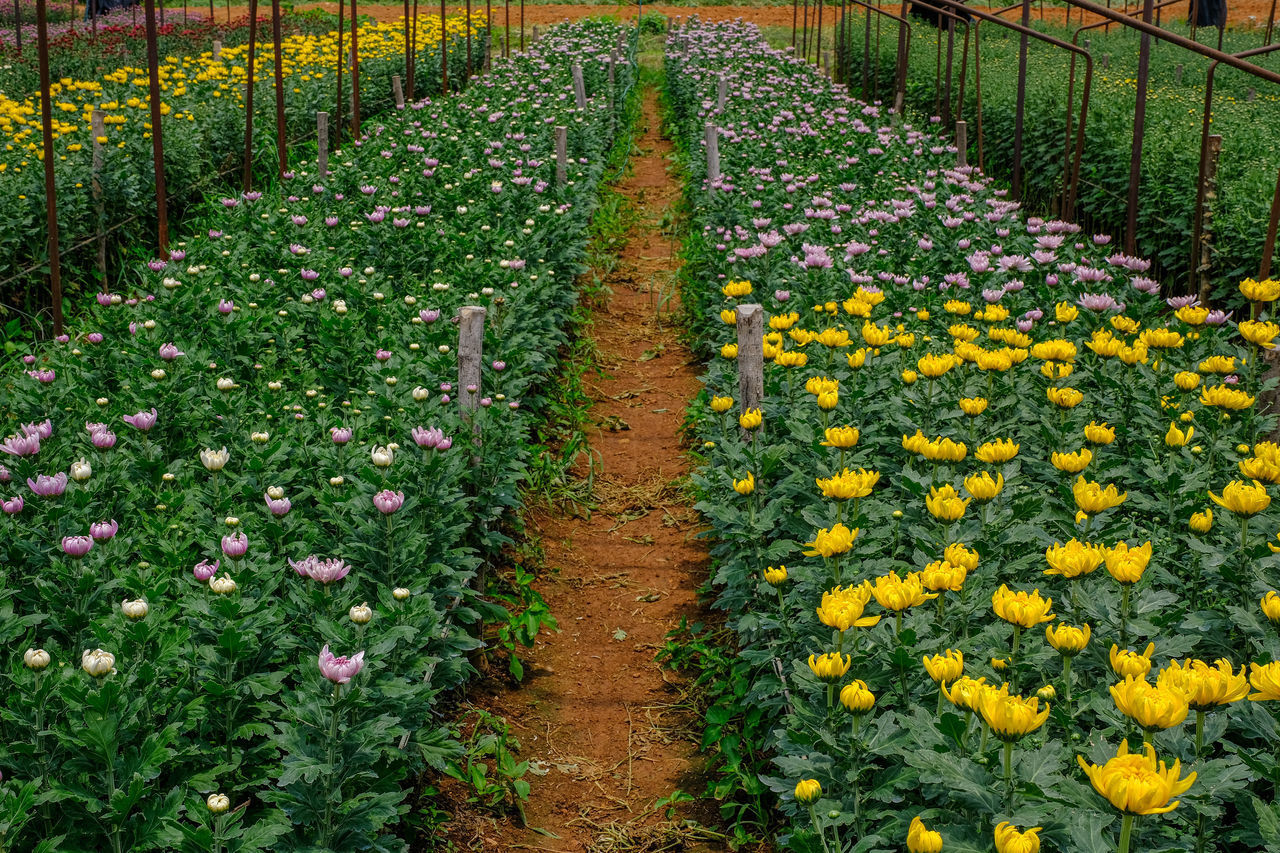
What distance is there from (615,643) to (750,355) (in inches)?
55.0

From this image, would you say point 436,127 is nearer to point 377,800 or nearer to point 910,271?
point 910,271

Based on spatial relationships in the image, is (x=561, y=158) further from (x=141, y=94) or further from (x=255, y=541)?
(x=255, y=541)

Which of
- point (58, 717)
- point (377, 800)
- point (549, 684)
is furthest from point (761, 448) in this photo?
point (58, 717)

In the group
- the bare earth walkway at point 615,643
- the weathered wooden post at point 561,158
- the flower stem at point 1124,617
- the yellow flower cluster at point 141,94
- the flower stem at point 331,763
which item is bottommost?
the bare earth walkway at point 615,643

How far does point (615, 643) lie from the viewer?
187 inches

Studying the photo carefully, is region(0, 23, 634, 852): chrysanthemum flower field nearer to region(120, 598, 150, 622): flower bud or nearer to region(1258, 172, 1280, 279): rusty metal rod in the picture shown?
region(120, 598, 150, 622): flower bud

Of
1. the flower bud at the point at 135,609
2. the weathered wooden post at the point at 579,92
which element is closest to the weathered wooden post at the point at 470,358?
the flower bud at the point at 135,609

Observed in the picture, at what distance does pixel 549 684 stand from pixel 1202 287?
5308 mm

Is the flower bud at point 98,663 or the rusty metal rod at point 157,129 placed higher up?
the rusty metal rod at point 157,129

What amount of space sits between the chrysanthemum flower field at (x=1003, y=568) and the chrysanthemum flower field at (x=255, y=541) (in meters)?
1.04

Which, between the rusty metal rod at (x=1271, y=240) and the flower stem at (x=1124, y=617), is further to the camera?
the rusty metal rod at (x=1271, y=240)

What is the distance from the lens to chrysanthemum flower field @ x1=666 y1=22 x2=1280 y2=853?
2.16m

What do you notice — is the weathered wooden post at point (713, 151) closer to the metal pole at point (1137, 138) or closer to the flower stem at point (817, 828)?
the metal pole at point (1137, 138)

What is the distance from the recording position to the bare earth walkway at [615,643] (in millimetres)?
3689
